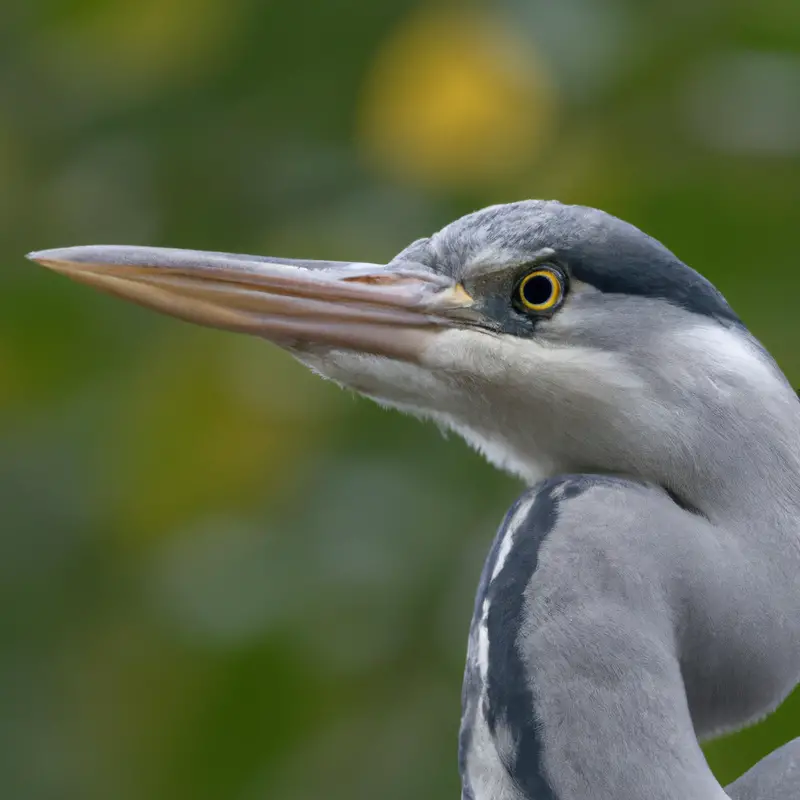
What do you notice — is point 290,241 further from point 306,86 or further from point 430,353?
point 430,353

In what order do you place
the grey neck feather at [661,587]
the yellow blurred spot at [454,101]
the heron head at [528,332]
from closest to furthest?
the grey neck feather at [661,587] < the heron head at [528,332] < the yellow blurred spot at [454,101]

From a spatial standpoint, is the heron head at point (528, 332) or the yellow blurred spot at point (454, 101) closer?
the heron head at point (528, 332)

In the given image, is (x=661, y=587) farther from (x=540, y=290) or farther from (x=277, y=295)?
(x=277, y=295)

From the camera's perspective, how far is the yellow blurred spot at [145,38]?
11.4ft

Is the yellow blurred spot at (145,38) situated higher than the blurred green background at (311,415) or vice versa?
the yellow blurred spot at (145,38)

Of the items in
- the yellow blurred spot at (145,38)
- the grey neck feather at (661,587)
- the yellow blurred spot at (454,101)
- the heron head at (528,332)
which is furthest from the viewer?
the yellow blurred spot at (145,38)

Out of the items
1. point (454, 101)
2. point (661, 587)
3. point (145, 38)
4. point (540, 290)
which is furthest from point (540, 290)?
point (145, 38)

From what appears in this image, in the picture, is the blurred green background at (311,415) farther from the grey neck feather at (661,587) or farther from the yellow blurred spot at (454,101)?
the grey neck feather at (661,587)

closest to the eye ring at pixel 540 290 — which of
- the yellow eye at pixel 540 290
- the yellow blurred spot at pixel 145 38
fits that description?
the yellow eye at pixel 540 290

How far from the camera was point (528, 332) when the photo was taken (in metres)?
1.24

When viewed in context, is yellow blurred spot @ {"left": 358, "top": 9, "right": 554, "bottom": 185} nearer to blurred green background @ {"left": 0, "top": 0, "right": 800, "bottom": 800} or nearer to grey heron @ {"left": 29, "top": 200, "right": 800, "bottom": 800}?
blurred green background @ {"left": 0, "top": 0, "right": 800, "bottom": 800}

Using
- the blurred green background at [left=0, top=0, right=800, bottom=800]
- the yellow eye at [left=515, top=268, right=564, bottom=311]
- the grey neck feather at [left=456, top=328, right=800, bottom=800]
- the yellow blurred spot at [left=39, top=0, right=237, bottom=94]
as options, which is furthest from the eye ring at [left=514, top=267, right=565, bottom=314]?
the yellow blurred spot at [left=39, top=0, right=237, bottom=94]

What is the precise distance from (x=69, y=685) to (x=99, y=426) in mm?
611

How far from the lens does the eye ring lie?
4.01 feet
